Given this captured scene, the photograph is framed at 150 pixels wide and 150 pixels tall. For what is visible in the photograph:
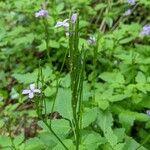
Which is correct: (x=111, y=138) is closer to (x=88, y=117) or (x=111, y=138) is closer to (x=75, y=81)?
(x=88, y=117)

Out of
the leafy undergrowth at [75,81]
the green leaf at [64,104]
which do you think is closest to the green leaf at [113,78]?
the leafy undergrowth at [75,81]

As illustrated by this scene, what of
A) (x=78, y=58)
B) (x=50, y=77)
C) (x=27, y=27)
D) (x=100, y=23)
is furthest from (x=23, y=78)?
(x=100, y=23)

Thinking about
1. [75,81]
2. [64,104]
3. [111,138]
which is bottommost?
[111,138]

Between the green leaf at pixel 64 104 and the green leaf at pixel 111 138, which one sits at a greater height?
the green leaf at pixel 64 104

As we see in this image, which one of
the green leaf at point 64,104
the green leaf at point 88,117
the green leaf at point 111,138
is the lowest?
the green leaf at point 111,138

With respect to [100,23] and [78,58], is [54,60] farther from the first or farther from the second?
[78,58]

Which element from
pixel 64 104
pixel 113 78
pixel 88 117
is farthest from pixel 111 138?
pixel 113 78

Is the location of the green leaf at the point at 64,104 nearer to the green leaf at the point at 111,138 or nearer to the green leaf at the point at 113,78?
the green leaf at the point at 111,138

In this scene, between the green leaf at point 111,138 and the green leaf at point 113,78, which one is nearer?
the green leaf at point 111,138
